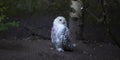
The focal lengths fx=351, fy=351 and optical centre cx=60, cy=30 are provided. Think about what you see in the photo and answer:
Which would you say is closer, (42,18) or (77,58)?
(77,58)

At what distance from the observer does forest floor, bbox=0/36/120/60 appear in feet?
22.2

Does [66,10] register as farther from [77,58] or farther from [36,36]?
[77,58]

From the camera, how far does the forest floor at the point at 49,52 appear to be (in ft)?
22.2

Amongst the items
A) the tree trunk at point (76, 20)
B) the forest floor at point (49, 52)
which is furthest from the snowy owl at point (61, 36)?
the tree trunk at point (76, 20)

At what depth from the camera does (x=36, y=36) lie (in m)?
9.75

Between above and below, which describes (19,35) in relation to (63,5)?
below

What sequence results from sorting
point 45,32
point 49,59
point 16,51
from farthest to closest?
point 45,32, point 16,51, point 49,59

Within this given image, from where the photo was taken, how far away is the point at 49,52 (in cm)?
720

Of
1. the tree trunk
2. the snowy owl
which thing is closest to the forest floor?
the snowy owl

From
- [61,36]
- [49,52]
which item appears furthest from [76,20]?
[49,52]

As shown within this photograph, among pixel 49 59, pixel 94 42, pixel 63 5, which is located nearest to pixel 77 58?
pixel 49 59

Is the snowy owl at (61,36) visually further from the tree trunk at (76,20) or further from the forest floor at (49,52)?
the tree trunk at (76,20)

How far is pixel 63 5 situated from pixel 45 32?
3.64 feet

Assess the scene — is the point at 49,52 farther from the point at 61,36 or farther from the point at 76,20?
the point at 76,20
